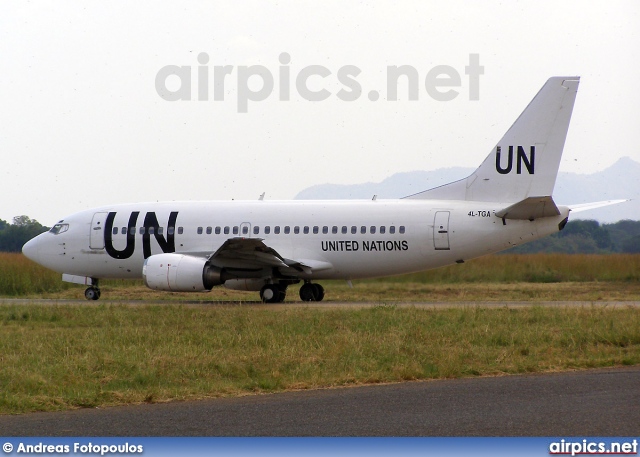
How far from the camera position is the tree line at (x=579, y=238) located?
2122 inches

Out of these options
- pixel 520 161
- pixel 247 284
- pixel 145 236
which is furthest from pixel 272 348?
pixel 145 236

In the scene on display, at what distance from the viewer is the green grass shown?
12203mm

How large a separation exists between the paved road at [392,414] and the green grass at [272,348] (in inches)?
35.3

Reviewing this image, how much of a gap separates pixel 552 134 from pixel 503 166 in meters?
1.53

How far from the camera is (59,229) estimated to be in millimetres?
29750

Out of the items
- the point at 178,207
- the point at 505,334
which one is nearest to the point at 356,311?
the point at 505,334

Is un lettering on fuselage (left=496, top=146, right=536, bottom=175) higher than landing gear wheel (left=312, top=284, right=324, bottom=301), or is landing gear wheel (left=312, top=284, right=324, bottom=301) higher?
un lettering on fuselage (left=496, top=146, right=536, bottom=175)

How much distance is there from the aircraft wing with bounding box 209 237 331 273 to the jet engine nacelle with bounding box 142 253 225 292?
43cm

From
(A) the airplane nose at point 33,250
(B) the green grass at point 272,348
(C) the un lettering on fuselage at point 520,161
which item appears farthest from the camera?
(A) the airplane nose at point 33,250

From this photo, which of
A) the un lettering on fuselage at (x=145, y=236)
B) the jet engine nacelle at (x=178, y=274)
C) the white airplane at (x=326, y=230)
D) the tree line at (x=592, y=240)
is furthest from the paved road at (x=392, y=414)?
the tree line at (x=592, y=240)

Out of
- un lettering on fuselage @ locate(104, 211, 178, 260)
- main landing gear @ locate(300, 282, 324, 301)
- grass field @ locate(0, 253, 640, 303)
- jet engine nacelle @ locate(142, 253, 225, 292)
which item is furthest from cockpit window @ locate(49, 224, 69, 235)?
main landing gear @ locate(300, 282, 324, 301)

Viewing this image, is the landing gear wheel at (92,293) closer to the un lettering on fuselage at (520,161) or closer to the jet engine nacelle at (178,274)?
the jet engine nacelle at (178,274)

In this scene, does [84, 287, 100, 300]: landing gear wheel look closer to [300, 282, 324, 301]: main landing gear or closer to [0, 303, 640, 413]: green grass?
[300, 282, 324, 301]: main landing gear

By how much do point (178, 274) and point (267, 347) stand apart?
9.80 m
